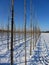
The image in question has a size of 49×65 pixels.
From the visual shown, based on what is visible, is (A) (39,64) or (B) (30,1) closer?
(A) (39,64)

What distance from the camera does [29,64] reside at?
19.2 ft

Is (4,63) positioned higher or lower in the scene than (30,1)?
lower

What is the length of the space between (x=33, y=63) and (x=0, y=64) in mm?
1357

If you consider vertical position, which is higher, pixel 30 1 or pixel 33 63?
pixel 30 1

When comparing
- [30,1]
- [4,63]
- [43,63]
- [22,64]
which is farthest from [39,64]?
[30,1]

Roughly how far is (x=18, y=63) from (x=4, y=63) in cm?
58

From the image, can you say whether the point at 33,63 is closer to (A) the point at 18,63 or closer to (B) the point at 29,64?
(B) the point at 29,64

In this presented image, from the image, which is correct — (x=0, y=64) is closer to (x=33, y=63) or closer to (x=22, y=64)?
(x=22, y=64)

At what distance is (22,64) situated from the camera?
19.2 feet

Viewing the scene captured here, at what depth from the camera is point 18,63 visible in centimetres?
598

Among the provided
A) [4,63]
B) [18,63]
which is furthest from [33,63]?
[4,63]

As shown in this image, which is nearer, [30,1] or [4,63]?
[4,63]

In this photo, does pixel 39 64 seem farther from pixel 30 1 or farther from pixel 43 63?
pixel 30 1

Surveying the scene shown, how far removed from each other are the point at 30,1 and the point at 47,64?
3.55 metres
